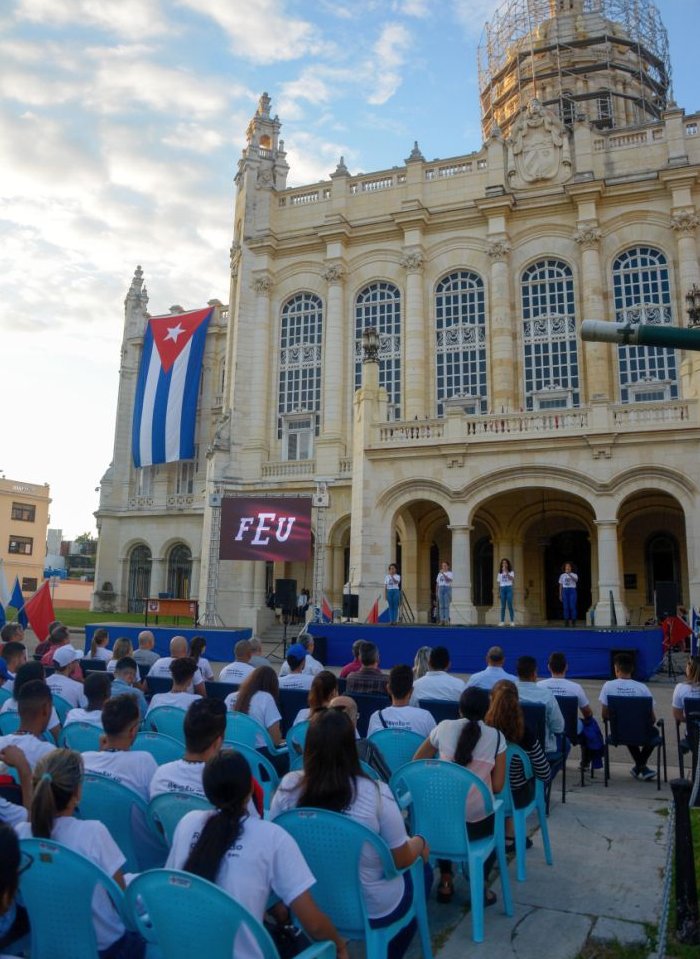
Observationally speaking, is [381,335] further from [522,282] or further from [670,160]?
[670,160]

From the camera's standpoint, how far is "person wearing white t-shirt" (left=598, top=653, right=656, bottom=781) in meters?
8.18

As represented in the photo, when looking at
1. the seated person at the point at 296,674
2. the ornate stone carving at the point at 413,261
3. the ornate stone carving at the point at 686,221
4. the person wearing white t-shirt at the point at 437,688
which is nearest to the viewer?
the person wearing white t-shirt at the point at 437,688

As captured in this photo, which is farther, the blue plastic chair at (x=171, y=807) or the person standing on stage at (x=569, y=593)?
the person standing on stage at (x=569, y=593)

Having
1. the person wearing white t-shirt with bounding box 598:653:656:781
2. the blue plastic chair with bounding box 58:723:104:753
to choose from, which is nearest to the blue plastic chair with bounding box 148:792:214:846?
the blue plastic chair with bounding box 58:723:104:753

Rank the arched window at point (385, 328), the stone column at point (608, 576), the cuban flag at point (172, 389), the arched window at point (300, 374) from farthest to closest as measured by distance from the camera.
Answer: the cuban flag at point (172, 389)
the arched window at point (300, 374)
the arched window at point (385, 328)
the stone column at point (608, 576)

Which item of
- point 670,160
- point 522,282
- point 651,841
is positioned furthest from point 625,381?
point 651,841

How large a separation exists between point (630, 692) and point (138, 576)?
117 ft

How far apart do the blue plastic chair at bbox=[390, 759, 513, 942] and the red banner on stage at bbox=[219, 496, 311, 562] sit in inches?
774

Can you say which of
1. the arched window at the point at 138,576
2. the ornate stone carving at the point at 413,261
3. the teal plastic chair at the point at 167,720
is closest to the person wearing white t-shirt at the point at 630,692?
the teal plastic chair at the point at 167,720

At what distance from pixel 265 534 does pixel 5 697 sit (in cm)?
1755

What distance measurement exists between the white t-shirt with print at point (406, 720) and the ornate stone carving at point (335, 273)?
28.6 meters

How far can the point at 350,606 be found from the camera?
21875 mm

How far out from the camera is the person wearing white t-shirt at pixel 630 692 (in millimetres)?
8180

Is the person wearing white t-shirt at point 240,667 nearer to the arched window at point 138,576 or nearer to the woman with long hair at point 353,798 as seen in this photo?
the woman with long hair at point 353,798
